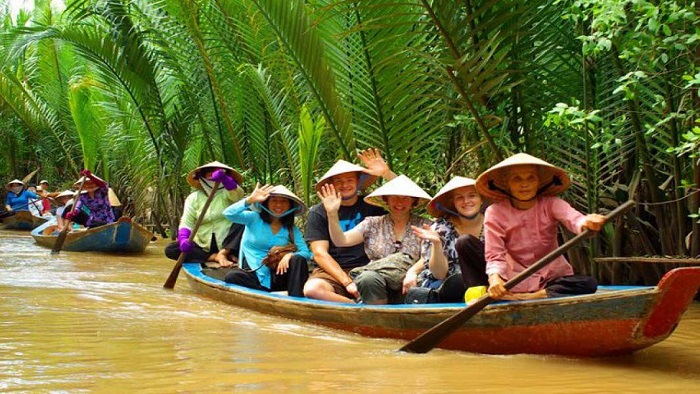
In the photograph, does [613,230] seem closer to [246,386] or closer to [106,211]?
[246,386]

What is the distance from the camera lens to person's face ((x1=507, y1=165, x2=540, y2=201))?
3967 millimetres

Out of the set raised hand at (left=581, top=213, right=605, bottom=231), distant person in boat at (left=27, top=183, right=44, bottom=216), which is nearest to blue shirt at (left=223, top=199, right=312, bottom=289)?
raised hand at (left=581, top=213, right=605, bottom=231)

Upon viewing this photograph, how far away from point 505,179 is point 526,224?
0.83ft

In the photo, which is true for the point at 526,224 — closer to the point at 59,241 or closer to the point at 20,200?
the point at 59,241

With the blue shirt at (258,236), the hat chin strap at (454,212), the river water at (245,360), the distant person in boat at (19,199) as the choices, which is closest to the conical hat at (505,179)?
the hat chin strap at (454,212)

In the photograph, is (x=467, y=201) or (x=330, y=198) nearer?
(x=467, y=201)

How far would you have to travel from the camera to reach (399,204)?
199 inches

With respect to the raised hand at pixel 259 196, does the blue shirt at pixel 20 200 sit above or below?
above

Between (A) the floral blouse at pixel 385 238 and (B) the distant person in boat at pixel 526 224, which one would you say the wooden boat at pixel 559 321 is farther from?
(A) the floral blouse at pixel 385 238

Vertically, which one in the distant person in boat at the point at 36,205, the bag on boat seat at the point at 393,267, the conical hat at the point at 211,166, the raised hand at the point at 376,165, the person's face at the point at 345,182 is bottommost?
the bag on boat seat at the point at 393,267

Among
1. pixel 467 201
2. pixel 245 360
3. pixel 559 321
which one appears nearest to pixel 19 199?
pixel 467 201

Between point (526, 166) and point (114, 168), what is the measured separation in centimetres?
1436

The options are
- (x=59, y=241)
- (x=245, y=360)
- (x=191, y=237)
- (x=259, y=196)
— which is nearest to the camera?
(x=245, y=360)

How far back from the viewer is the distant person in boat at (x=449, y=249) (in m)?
4.30
